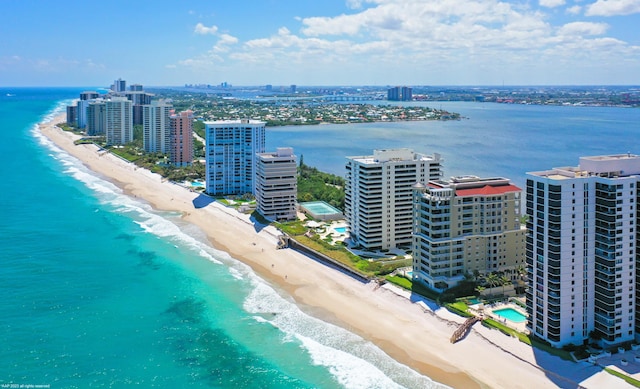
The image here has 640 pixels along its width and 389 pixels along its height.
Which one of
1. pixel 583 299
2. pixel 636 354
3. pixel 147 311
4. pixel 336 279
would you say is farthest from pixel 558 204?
pixel 147 311

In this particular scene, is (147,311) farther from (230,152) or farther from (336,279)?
(230,152)

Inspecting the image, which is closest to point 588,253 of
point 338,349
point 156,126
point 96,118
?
point 338,349

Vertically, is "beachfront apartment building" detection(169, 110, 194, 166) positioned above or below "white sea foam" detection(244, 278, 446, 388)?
above

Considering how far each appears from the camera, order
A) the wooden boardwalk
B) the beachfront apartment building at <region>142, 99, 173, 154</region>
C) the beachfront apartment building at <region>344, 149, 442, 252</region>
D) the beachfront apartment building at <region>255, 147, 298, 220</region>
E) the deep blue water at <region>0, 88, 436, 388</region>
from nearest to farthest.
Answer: the deep blue water at <region>0, 88, 436, 388</region>, the wooden boardwalk, the beachfront apartment building at <region>344, 149, 442, 252</region>, the beachfront apartment building at <region>255, 147, 298, 220</region>, the beachfront apartment building at <region>142, 99, 173, 154</region>

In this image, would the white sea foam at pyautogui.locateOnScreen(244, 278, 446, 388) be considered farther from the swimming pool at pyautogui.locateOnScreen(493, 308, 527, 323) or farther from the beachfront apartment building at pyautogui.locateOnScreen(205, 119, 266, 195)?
the beachfront apartment building at pyautogui.locateOnScreen(205, 119, 266, 195)

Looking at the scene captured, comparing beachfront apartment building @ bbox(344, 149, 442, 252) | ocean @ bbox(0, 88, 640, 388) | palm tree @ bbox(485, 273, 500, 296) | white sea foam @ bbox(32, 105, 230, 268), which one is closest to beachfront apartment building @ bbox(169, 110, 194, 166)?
white sea foam @ bbox(32, 105, 230, 268)

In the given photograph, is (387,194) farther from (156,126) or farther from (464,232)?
(156,126)
